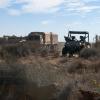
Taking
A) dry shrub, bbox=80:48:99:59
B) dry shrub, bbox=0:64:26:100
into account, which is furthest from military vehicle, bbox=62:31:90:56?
dry shrub, bbox=0:64:26:100

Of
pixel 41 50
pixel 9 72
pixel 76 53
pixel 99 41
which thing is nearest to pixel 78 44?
Answer: pixel 76 53

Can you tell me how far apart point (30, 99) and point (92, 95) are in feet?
7.26

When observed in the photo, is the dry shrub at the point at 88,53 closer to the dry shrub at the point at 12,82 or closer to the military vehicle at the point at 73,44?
the military vehicle at the point at 73,44

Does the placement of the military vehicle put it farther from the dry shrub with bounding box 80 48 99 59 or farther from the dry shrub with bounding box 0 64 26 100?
the dry shrub with bounding box 0 64 26 100

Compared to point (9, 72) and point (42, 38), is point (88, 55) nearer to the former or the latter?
point (42, 38)

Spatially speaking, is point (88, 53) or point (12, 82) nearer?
point (12, 82)

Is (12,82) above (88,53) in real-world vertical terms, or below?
above

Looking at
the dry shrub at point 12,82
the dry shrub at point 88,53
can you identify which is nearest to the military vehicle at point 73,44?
the dry shrub at point 88,53

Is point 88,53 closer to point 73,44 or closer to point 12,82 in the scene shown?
point 73,44

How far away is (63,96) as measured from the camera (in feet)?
49.7

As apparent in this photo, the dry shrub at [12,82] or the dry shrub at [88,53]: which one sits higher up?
the dry shrub at [12,82]

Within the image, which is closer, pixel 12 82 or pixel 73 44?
pixel 12 82

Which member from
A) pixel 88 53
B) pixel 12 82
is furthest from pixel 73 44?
pixel 12 82

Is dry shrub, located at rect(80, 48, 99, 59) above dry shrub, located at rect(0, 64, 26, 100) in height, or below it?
below
